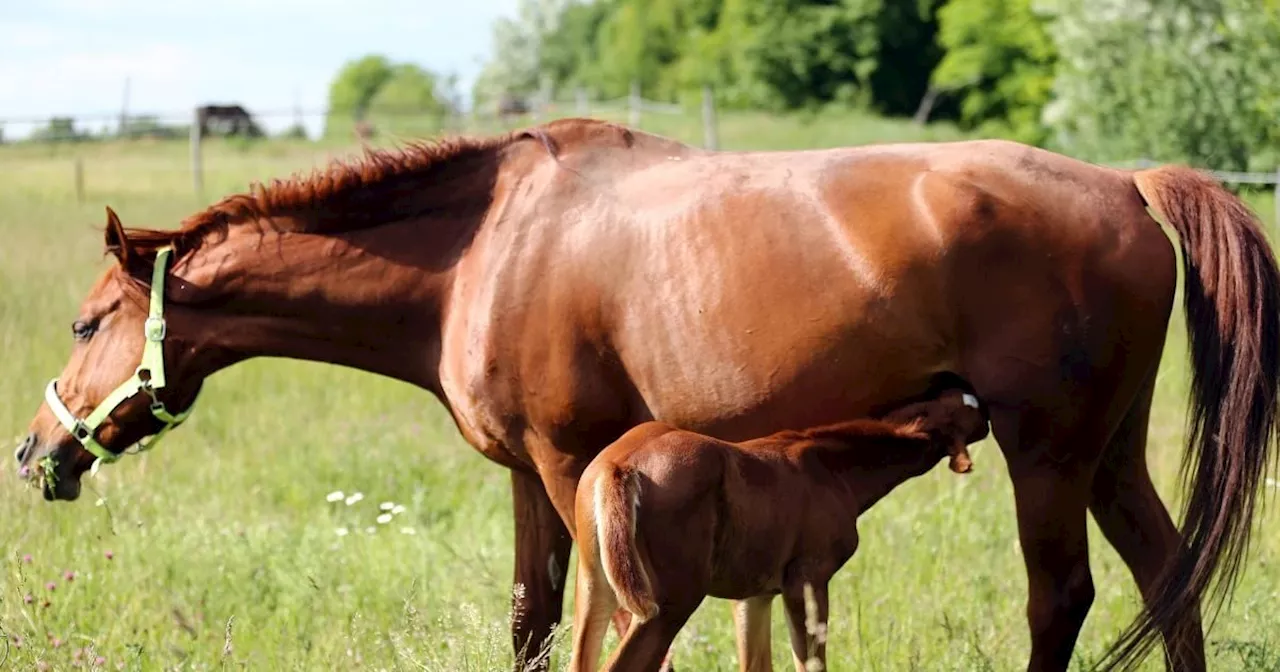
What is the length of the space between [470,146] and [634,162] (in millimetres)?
511

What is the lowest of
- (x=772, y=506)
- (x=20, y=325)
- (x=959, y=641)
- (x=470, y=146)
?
(x=20, y=325)

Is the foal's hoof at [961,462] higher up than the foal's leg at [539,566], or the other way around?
the foal's hoof at [961,462]

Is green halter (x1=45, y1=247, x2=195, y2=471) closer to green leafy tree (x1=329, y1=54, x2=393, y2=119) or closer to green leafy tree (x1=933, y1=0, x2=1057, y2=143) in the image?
green leafy tree (x1=933, y1=0, x2=1057, y2=143)

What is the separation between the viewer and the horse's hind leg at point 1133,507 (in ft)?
13.3

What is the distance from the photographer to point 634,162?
13.4ft

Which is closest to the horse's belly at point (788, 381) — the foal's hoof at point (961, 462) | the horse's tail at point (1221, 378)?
the foal's hoof at point (961, 462)

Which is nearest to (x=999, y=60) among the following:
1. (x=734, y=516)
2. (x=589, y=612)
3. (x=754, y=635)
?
(x=754, y=635)

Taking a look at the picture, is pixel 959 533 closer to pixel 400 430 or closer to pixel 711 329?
pixel 711 329

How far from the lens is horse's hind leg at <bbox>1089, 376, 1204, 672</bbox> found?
4043 mm

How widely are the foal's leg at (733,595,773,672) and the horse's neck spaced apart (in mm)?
1132

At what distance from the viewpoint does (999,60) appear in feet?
130

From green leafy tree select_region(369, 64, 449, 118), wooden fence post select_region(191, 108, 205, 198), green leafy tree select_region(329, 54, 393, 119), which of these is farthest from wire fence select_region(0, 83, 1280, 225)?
green leafy tree select_region(329, 54, 393, 119)

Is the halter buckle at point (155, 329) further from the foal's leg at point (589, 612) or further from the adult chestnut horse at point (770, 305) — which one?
the foal's leg at point (589, 612)

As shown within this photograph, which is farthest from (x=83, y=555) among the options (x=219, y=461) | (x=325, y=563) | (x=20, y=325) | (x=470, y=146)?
(x=20, y=325)
